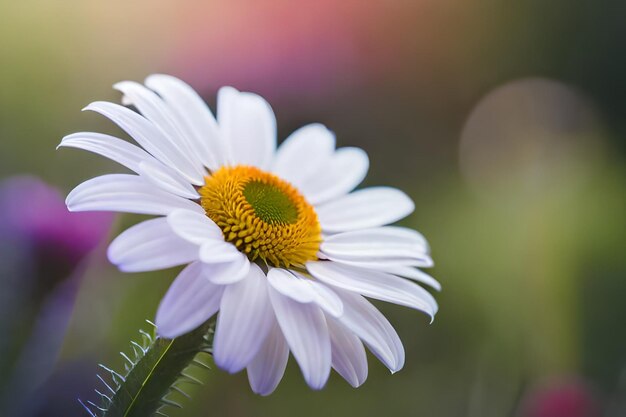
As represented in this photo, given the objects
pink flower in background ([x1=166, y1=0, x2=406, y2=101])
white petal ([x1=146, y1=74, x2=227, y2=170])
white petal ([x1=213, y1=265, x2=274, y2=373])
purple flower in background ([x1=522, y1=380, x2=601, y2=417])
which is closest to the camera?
white petal ([x1=213, y1=265, x2=274, y2=373])

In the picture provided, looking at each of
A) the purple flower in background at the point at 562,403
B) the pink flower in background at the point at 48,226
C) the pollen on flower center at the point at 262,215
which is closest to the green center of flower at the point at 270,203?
the pollen on flower center at the point at 262,215

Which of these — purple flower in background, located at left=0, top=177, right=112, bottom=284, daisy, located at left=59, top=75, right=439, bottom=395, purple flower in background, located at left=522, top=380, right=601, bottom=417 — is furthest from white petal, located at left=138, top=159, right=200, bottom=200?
purple flower in background, located at left=522, top=380, right=601, bottom=417

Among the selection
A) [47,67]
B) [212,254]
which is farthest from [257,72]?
[212,254]

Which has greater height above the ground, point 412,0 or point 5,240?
point 412,0

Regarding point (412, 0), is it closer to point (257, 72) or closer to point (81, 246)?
point (257, 72)

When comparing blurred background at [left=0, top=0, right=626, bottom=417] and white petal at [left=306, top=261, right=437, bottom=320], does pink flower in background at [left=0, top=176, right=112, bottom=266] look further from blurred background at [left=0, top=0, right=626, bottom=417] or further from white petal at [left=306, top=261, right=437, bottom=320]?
white petal at [left=306, top=261, right=437, bottom=320]

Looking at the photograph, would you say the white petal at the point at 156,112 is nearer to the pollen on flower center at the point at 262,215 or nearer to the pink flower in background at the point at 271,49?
the pollen on flower center at the point at 262,215

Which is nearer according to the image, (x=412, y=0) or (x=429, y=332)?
(x=429, y=332)
